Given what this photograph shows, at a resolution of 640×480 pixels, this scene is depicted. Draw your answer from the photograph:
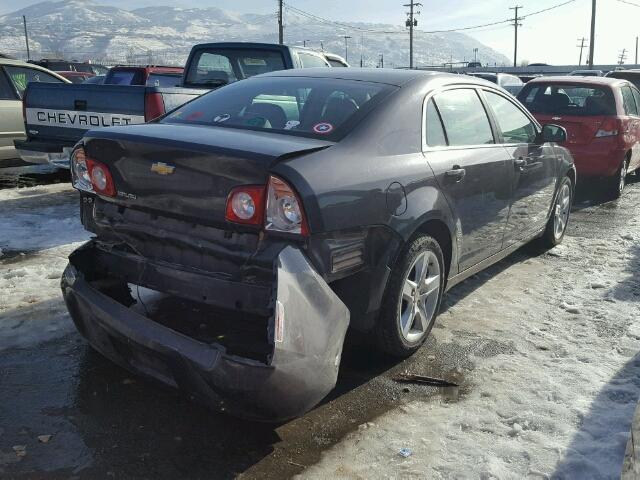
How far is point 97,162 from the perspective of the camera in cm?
312

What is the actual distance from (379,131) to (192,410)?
172cm

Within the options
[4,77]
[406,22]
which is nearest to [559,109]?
[4,77]

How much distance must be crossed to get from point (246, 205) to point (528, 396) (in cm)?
181

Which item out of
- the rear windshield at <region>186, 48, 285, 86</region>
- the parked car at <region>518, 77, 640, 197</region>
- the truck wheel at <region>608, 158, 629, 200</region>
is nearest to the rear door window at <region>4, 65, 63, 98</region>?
the rear windshield at <region>186, 48, 285, 86</region>

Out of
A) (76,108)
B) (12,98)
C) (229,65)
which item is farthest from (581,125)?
(12,98)

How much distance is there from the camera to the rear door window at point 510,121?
462 cm

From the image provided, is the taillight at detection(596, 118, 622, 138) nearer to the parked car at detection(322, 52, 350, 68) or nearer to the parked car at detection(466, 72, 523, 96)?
the parked car at detection(322, 52, 350, 68)

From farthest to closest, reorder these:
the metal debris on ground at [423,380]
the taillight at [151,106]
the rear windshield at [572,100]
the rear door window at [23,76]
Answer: the rear door window at [23,76] → the rear windshield at [572,100] → the taillight at [151,106] → the metal debris on ground at [423,380]

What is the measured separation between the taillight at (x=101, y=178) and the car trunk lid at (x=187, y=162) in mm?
30

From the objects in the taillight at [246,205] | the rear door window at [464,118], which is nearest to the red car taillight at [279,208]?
the taillight at [246,205]

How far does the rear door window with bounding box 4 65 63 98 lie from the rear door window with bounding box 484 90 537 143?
272 inches

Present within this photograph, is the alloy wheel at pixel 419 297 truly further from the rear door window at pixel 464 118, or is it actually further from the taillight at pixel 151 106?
the taillight at pixel 151 106

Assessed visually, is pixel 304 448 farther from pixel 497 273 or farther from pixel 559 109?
pixel 559 109

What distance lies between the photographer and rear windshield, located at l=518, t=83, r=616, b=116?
8.37m
